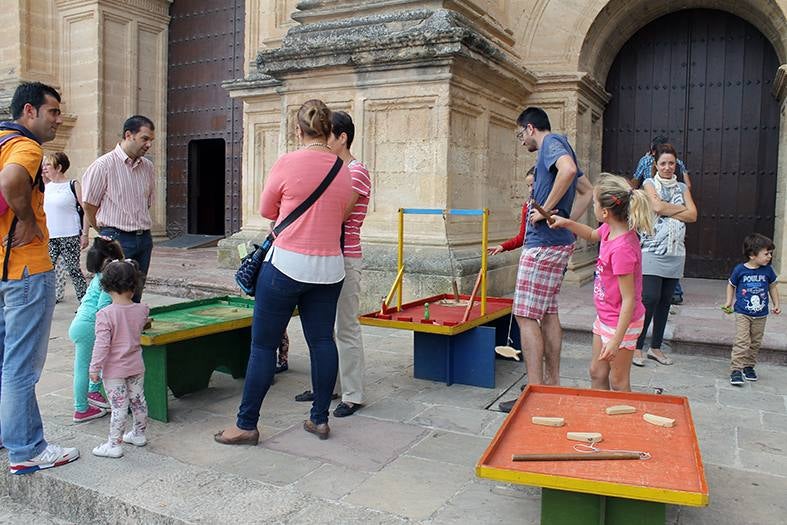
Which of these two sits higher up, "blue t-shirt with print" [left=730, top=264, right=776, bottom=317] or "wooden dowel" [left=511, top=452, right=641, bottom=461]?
"blue t-shirt with print" [left=730, top=264, right=776, bottom=317]

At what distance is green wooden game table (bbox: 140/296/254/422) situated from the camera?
13.5 feet

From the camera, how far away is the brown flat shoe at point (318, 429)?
378 centimetres

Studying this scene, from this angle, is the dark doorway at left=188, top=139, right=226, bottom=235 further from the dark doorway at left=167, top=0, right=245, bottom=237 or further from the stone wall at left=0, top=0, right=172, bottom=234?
the stone wall at left=0, top=0, right=172, bottom=234

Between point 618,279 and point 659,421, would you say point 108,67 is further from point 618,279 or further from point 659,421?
point 659,421

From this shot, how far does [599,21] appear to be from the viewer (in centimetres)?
859

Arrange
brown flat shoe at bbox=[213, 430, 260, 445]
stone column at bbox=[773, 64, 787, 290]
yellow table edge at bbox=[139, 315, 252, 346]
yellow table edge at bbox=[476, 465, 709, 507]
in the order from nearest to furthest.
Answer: yellow table edge at bbox=[476, 465, 709, 507], brown flat shoe at bbox=[213, 430, 260, 445], yellow table edge at bbox=[139, 315, 252, 346], stone column at bbox=[773, 64, 787, 290]

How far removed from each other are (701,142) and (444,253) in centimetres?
444

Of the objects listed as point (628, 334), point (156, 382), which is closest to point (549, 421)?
point (628, 334)

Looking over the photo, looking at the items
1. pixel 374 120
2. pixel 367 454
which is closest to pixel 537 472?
pixel 367 454

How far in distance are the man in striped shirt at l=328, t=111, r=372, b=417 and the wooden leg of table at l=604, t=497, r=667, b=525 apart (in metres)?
1.95

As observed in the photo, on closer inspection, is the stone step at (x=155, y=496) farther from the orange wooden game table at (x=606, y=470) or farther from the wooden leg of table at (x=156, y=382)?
the orange wooden game table at (x=606, y=470)

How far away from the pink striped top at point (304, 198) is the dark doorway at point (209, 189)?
10.8 metres

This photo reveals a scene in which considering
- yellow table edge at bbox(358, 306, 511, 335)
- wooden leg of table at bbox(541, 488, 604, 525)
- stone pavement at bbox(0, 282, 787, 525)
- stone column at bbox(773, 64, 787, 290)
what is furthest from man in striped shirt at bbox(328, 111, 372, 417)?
stone column at bbox(773, 64, 787, 290)

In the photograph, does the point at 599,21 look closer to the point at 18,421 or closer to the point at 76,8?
the point at 18,421
